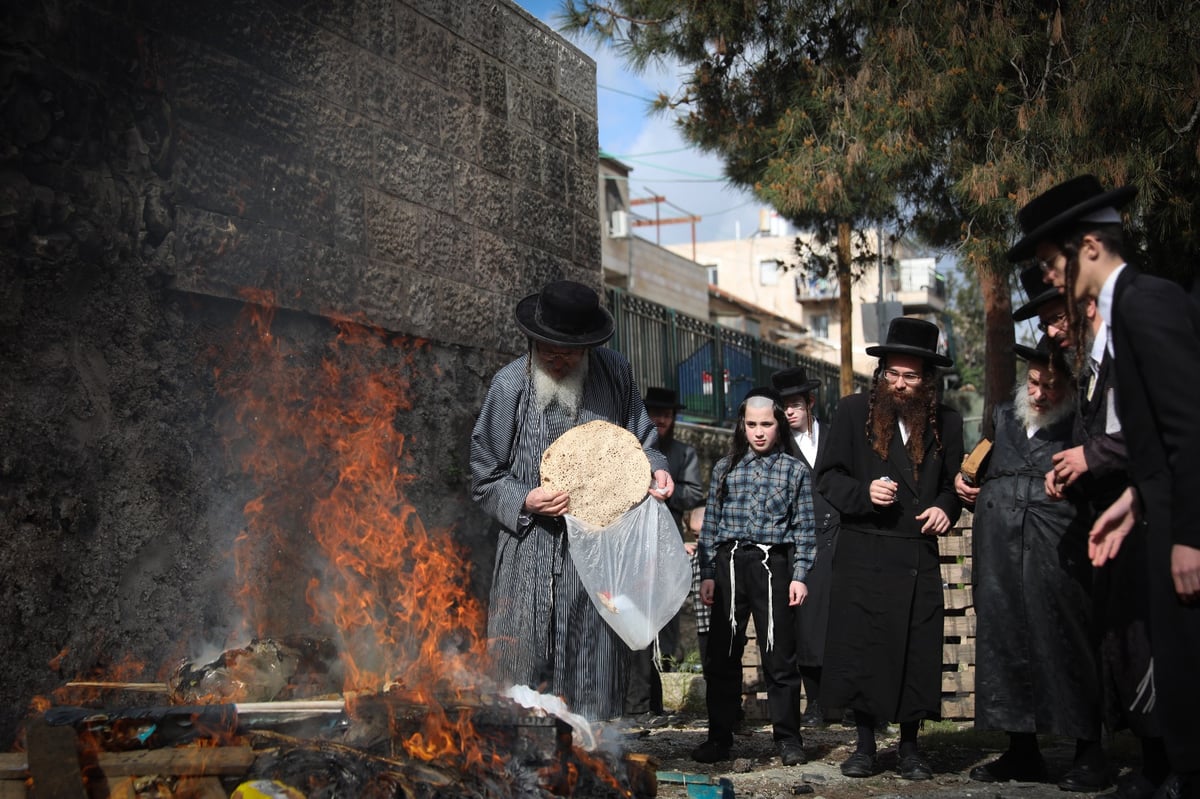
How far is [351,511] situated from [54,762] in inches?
105

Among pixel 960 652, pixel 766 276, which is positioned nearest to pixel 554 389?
pixel 960 652

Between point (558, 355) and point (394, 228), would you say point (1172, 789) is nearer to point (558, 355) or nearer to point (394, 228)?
point (558, 355)

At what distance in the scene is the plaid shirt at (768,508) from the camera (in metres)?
7.64

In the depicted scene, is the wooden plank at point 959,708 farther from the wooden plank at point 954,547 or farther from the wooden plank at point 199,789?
the wooden plank at point 199,789

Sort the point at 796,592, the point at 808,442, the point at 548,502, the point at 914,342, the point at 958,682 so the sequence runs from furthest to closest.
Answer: the point at 808,442 < the point at 958,682 < the point at 796,592 < the point at 914,342 < the point at 548,502

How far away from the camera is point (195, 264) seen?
227 inches

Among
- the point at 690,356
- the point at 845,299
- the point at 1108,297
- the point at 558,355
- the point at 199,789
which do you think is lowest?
the point at 199,789

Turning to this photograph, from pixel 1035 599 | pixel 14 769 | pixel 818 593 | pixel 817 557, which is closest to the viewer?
pixel 14 769

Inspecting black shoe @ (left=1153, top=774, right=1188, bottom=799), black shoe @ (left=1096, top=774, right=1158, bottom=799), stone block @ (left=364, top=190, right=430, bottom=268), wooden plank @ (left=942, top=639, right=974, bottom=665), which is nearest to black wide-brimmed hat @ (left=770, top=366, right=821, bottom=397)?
wooden plank @ (left=942, top=639, right=974, bottom=665)

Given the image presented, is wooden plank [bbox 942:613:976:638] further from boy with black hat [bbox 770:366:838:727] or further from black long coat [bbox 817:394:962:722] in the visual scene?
black long coat [bbox 817:394:962:722]

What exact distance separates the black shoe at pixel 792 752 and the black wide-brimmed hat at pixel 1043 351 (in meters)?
2.56

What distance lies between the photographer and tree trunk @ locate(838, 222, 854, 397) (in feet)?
50.4

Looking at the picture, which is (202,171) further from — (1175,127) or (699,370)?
(699,370)

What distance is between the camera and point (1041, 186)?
33.8 feet
